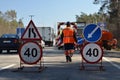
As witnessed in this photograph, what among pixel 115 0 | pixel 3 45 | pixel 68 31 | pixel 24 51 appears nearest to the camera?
pixel 24 51

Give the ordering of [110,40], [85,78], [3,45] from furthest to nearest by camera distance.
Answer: [110,40]
[3,45]
[85,78]

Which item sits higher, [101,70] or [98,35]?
[98,35]

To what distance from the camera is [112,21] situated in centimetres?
6362

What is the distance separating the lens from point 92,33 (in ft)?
61.5

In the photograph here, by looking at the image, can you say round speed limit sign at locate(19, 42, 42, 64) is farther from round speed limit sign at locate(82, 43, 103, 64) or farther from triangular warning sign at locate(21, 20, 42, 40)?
round speed limit sign at locate(82, 43, 103, 64)

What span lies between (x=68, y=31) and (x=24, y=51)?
556 cm

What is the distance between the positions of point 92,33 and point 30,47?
270 cm

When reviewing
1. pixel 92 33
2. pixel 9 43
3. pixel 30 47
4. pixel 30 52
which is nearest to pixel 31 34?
pixel 30 47

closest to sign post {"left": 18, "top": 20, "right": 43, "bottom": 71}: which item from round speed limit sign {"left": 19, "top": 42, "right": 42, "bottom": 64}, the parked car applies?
round speed limit sign {"left": 19, "top": 42, "right": 42, "bottom": 64}

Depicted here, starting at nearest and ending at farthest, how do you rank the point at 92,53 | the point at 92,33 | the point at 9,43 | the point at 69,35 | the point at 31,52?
the point at 31,52
the point at 92,53
the point at 92,33
the point at 69,35
the point at 9,43

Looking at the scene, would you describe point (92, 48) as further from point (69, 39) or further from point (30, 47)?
point (69, 39)

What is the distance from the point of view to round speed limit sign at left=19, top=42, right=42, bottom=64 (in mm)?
17750

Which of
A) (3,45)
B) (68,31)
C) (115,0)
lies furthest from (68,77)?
(115,0)

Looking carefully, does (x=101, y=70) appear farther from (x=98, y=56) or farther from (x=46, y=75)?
(x=46, y=75)
